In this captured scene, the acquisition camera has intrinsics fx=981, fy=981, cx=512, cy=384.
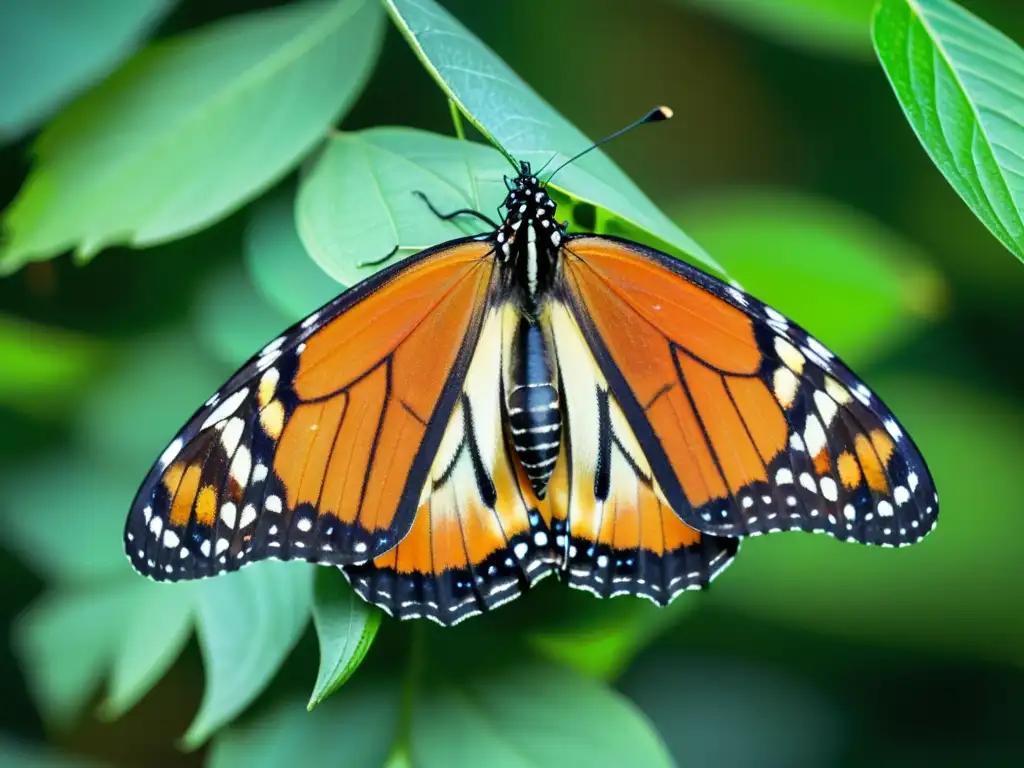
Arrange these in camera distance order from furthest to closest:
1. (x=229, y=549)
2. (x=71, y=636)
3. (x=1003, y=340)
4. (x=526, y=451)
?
(x=1003, y=340)
(x=71, y=636)
(x=526, y=451)
(x=229, y=549)

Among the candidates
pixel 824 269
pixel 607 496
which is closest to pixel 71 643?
pixel 607 496

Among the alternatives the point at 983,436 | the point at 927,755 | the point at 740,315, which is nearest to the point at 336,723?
the point at 740,315

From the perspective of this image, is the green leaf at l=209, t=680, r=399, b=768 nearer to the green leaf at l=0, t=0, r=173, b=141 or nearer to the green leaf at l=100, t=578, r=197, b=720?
the green leaf at l=100, t=578, r=197, b=720

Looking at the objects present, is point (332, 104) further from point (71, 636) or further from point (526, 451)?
point (71, 636)

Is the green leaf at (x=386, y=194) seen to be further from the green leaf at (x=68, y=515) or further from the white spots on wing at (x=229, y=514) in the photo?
the green leaf at (x=68, y=515)

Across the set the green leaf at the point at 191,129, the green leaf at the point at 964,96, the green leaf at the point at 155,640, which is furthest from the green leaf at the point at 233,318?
the green leaf at the point at 964,96

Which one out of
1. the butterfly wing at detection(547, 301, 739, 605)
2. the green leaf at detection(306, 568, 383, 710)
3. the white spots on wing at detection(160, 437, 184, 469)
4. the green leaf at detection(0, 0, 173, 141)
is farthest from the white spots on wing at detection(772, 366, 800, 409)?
the green leaf at detection(0, 0, 173, 141)

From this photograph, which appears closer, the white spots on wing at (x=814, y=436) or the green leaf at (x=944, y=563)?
the white spots on wing at (x=814, y=436)
